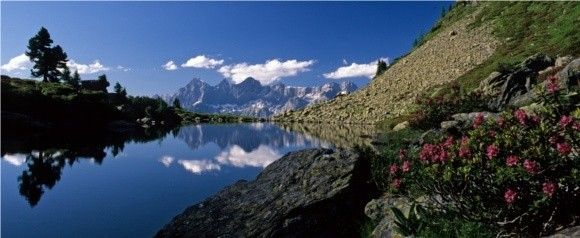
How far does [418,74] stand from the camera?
93.9 meters

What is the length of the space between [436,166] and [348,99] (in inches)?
3926

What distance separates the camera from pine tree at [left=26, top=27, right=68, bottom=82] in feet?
314

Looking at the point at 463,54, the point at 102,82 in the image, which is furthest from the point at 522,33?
the point at 102,82

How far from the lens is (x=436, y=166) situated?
860 cm

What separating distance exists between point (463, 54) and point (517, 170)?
290 ft

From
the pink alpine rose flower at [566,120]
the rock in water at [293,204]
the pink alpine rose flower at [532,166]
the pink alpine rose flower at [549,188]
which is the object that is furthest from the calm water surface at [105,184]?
the pink alpine rose flower at [566,120]

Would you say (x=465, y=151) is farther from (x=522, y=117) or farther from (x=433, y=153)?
(x=522, y=117)

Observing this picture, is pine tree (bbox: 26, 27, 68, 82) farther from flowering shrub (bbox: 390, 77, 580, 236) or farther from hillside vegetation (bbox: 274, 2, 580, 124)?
flowering shrub (bbox: 390, 77, 580, 236)

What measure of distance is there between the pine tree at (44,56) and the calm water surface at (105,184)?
60.6m

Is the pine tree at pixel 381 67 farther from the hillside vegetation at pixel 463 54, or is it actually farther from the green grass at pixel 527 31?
the green grass at pixel 527 31

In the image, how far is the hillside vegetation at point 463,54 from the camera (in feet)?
215

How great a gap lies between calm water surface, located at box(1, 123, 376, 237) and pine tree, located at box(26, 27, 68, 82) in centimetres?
6058

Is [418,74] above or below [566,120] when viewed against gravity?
above

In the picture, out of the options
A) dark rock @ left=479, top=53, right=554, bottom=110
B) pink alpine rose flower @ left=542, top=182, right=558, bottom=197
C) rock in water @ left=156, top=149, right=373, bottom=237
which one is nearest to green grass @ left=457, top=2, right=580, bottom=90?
dark rock @ left=479, top=53, right=554, bottom=110
